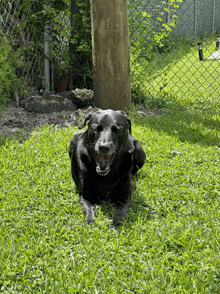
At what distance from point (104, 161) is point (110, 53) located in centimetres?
282

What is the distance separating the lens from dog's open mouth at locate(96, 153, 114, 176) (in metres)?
2.42

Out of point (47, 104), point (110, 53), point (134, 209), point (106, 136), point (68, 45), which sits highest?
point (68, 45)

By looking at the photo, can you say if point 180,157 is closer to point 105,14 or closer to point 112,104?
point 112,104

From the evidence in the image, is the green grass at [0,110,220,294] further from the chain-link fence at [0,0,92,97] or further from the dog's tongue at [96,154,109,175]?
the chain-link fence at [0,0,92,97]

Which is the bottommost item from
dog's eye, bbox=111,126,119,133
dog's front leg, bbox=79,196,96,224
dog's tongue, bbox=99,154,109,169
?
dog's front leg, bbox=79,196,96,224

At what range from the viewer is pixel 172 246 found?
86.3 inches

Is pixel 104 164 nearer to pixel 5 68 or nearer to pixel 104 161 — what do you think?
pixel 104 161

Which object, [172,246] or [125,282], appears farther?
[172,246]

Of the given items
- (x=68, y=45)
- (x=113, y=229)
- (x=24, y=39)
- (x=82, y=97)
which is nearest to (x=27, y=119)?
(x=82, y=97)

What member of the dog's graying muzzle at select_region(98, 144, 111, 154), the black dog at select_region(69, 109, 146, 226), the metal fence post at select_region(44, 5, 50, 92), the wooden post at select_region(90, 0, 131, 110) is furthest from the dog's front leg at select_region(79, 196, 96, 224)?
the metal fence post at select_region(44, 5, 50, 92)

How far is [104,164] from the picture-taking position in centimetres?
244

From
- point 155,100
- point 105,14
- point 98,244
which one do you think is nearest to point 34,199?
point 98,244

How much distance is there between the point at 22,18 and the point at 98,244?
4442 millimetres

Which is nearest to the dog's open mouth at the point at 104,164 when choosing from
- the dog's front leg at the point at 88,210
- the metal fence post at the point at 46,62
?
the dog's front leg at the point at 88,210
